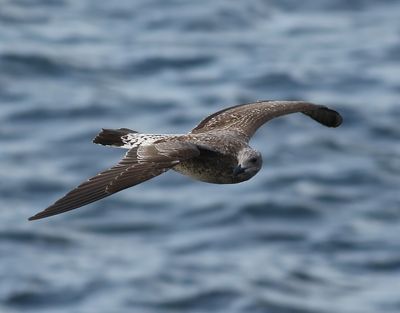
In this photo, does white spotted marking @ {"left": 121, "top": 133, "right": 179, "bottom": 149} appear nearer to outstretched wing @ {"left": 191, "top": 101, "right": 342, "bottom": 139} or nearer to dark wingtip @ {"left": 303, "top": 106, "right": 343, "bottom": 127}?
outstretched wing @ {"left": 191, "top": 101, "right": 342, "bottom": 139}

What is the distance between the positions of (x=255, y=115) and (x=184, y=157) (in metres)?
1.89

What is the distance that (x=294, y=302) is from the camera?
2350cm

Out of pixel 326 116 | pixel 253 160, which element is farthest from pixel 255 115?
pixel 253 160

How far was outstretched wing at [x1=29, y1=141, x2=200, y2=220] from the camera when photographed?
1025cm

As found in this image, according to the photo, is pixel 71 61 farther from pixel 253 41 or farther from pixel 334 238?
pixel 334 238

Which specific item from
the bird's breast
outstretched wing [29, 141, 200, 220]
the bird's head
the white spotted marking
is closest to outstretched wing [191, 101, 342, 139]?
the white spotted marking

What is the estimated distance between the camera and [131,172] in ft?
34.7

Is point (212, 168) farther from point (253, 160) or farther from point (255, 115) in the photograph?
point (255, 115)

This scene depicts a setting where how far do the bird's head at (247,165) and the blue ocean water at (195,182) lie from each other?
12.6 meters

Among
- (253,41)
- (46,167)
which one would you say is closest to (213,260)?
(46,167)

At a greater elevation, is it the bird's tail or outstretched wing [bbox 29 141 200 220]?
the bird's tail

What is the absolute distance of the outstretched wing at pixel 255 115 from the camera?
12062mm

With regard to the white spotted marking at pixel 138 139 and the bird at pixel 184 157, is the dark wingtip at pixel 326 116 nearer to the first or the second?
the bird at pixel 184 157

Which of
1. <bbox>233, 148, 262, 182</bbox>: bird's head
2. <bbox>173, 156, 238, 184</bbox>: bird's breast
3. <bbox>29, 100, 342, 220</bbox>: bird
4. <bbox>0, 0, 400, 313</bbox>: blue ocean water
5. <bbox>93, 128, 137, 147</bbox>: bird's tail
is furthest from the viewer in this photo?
<bbox>0, 0, 400, 313</bbox>: blue ocean water
